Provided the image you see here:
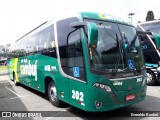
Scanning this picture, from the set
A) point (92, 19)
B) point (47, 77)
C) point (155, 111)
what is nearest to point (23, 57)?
point (47, 77)

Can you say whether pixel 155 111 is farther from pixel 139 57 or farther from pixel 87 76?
pixel 87 76

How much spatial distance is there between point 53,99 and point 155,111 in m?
3.26

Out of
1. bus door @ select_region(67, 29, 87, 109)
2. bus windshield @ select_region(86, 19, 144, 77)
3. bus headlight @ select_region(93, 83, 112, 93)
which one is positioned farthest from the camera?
bus door @ select_region(67, 29, 87, 109)

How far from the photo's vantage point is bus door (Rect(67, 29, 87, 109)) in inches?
203

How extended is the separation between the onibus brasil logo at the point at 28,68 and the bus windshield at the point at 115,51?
3.99 metres

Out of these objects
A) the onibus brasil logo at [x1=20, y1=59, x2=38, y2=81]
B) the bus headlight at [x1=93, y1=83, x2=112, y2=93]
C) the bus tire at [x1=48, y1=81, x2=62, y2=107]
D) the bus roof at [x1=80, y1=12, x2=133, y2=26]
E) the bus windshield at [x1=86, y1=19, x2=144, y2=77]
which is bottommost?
the bus tire at [x1=48, y1=81, x2=62, y2=107]

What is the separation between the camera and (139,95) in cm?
582

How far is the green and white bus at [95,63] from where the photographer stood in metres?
4.93

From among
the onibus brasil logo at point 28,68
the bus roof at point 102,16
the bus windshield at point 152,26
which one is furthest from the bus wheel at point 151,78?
the onibus brasil logo at point 28,68

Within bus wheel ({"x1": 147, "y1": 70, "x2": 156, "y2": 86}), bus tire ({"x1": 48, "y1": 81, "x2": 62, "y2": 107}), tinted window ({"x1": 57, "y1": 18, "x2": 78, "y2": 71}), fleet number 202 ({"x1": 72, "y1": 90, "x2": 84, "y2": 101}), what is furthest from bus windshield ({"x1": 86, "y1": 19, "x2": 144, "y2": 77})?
bus wheel ({"x1": 147, "y1": 70, "x2": 156, "y2": 86})

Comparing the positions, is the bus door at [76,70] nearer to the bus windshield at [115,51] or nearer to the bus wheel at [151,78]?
the bus windshield at [115,51]

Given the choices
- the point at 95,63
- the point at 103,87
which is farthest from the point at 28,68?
the point at 103,87

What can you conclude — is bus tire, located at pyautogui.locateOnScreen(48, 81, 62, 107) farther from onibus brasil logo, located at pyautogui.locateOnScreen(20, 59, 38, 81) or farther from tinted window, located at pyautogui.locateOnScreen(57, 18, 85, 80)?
onibus brasil logo, located at pyautogui.locateOnScreen(20, 59, 38, 81)

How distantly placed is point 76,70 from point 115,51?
1.12 m
